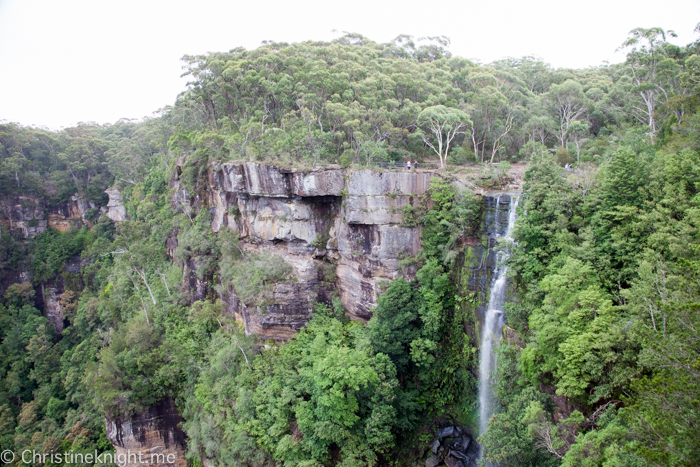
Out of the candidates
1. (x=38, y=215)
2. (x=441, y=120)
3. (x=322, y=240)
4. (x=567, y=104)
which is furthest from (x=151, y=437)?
(x=567, y=104)

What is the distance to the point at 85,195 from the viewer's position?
4422 cm

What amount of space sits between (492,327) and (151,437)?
21282 mm

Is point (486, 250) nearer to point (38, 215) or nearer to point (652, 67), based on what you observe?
point (652, 67)

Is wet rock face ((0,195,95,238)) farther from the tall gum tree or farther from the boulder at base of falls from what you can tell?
the boulder at base of falls

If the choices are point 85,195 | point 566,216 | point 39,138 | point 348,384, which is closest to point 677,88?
point 566,216

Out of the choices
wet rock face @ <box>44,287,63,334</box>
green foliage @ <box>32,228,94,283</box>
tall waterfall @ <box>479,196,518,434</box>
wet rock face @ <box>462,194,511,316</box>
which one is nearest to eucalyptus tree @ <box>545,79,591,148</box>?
wet rock face @ <box>462,194,511,316</box>

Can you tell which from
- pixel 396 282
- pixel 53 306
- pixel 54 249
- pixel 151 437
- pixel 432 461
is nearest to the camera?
pixel 432 461

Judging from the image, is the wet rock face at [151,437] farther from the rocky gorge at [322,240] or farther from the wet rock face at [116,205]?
the wet rock face at [116,205]

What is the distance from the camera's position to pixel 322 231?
23.2 meters

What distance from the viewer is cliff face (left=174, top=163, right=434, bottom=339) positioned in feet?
66.1

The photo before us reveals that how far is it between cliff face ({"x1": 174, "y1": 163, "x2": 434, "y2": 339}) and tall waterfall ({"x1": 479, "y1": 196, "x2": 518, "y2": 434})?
4601 millimetres

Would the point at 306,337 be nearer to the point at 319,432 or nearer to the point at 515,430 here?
the point at 319,432

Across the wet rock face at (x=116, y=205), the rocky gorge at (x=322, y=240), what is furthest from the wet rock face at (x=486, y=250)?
the wet rock face at (x=116, y=205)

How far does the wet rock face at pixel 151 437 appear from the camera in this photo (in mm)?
22594
